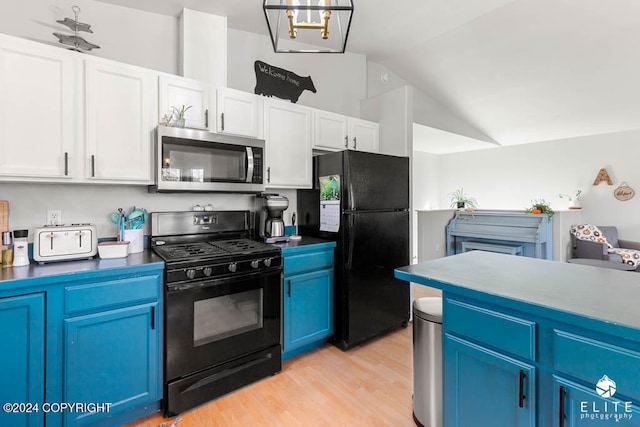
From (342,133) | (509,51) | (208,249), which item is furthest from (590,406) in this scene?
(509,51)

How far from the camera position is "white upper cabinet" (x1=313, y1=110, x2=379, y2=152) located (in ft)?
9.91

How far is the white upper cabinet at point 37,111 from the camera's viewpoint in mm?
1679

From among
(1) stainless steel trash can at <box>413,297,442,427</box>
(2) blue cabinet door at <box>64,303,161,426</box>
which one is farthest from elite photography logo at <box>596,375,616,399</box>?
(2) blue cabinet door at <box>64,303,161,426</box>

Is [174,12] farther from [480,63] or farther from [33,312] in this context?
[480,63]

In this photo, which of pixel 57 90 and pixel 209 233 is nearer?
pixel 57 90

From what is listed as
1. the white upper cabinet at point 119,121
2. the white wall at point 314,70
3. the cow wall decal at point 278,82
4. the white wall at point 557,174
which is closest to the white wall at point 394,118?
the white wall at point 314,70

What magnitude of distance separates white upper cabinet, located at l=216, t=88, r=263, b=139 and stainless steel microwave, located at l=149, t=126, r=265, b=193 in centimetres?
13

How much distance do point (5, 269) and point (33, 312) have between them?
383 mm

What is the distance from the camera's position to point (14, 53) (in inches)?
66.3

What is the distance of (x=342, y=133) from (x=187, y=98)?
1528 millimetres

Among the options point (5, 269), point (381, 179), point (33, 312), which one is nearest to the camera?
point (33, 312)

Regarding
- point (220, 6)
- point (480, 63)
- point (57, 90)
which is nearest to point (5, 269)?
point (57, 90)

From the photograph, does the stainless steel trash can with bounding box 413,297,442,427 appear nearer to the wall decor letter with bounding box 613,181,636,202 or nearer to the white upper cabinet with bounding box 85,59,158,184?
the white upper cabinet with bounding box 85,59,158,184

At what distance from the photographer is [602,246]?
15.5 feet
